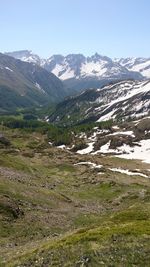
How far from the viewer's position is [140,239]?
34.6 m

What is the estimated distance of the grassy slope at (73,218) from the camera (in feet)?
107

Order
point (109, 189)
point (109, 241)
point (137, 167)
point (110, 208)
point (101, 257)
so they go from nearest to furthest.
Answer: point (101, 257), point (109, 241), point (110, 208), point (109, 189), point (137, 167)

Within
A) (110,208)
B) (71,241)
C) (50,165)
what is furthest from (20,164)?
(71,241)

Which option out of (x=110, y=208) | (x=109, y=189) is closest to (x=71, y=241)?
(x=110, y=208)

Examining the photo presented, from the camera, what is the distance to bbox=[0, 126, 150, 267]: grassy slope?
1287 inches

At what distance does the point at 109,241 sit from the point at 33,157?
115691mm

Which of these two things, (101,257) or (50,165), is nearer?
(101,257)

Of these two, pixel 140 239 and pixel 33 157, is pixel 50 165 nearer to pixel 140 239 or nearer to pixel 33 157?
pixel 33 157

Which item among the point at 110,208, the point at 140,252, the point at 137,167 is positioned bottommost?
the point at 137,167

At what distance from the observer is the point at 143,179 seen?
4540 inches

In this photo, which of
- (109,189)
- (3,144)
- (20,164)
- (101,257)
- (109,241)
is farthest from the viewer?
(3,144)

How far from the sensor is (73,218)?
2537 inches

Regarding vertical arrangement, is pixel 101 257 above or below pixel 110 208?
above

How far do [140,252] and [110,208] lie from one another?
45917mm
